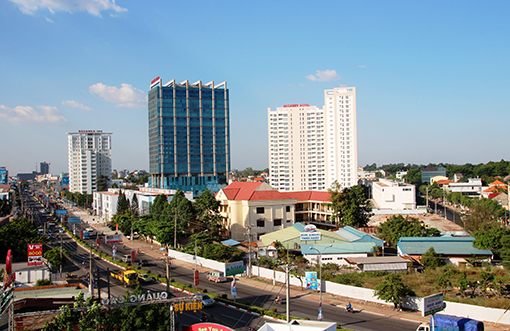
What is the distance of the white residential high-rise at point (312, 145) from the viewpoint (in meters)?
136

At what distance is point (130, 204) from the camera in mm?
109750

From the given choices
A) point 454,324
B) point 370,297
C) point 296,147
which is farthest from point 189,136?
point 454,324

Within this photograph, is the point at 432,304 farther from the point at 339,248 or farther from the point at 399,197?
the point at 399,197

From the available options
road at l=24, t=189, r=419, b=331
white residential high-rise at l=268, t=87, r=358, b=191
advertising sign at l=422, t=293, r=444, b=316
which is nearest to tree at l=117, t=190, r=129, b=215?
road at l=24, t=189, r=419, b=331

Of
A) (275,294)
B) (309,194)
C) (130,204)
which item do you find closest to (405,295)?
(275,294)

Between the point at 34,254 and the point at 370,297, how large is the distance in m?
39.6

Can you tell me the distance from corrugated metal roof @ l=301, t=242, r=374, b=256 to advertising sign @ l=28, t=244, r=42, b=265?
33675mm

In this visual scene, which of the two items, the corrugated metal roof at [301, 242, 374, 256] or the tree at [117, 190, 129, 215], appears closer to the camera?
the corrugated metal roof at [301, 242, 374, 256]

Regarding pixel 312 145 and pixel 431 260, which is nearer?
pixel 431 260

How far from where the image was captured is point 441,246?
53688 millimetres

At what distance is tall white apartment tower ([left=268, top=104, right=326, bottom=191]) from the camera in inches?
5773

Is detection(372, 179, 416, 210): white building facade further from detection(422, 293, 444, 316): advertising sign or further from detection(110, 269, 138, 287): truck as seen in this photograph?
detection(422, 293, 444, 316): advertising sign

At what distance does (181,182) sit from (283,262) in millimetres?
82772

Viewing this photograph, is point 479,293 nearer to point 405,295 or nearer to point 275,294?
point 405,295
